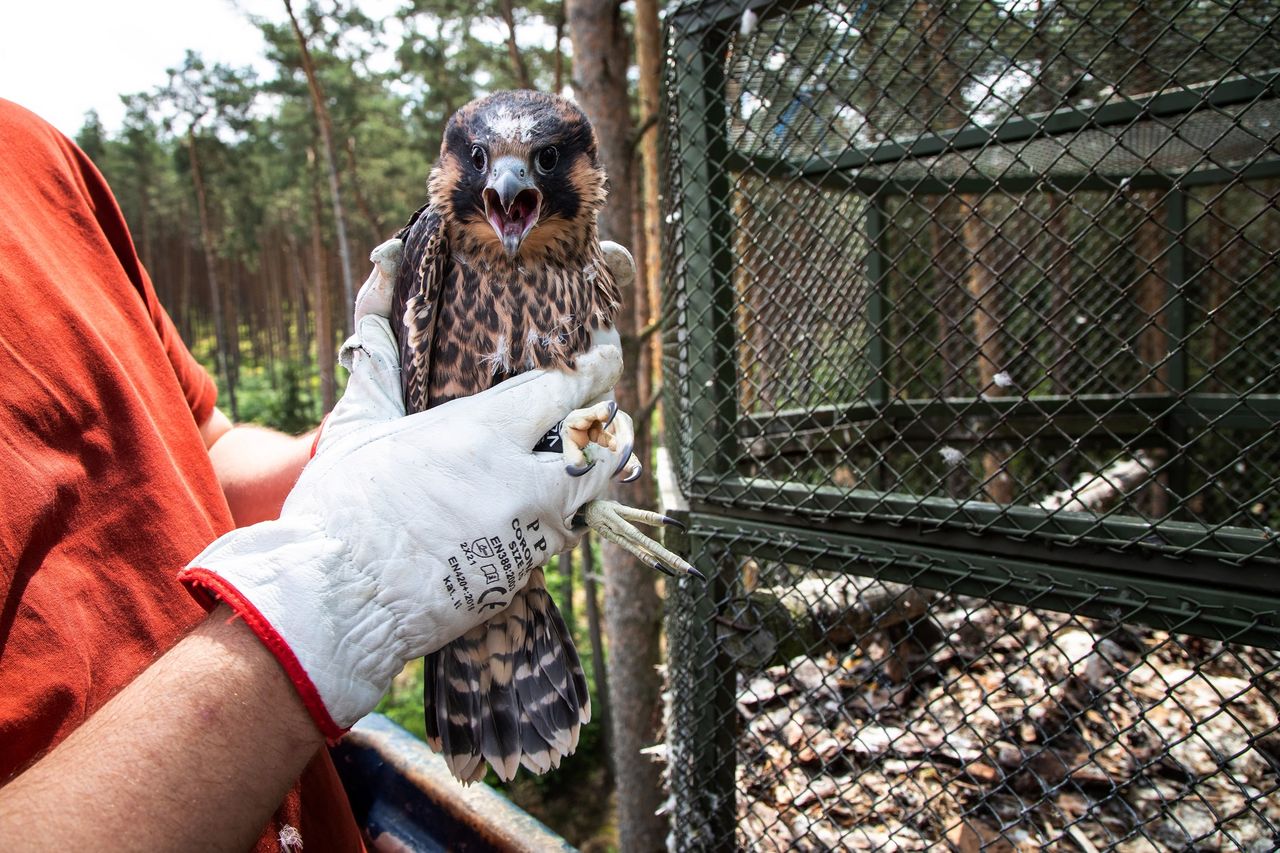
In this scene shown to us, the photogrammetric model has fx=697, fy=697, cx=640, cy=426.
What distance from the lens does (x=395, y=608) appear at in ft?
4.05

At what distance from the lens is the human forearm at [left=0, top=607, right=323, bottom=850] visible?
85 cm

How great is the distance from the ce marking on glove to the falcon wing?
1.77 ft

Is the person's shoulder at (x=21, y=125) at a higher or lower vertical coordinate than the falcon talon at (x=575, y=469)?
higher

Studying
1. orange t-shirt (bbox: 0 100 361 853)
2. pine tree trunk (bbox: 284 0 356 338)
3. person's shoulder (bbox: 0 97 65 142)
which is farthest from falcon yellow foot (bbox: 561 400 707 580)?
pine tree trunk (bbox: 284 0 356 338)

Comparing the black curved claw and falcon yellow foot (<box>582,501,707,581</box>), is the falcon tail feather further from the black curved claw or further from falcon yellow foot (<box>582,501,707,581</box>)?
the black curved claw

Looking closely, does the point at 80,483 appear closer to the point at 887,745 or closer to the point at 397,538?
the point at 397,538

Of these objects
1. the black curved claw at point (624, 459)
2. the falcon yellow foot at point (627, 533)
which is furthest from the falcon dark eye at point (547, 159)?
the falcon yellow foot at point (627, 533)

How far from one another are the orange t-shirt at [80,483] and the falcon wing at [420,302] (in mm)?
476

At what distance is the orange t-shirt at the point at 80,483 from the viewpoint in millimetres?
1036

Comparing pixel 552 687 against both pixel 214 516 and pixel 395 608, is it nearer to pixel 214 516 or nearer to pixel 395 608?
pixel 395 608

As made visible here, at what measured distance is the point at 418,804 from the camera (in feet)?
6.24

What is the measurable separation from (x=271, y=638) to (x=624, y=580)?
4516 millimetres

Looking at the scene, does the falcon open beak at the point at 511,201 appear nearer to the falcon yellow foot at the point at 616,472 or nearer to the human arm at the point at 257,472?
the falcon yellow foot at the point at 616,472

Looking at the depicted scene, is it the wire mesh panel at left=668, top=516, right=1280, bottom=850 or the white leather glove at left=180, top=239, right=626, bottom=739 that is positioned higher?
the white leather glove at left=180, top=239, right=626, bottom=739
